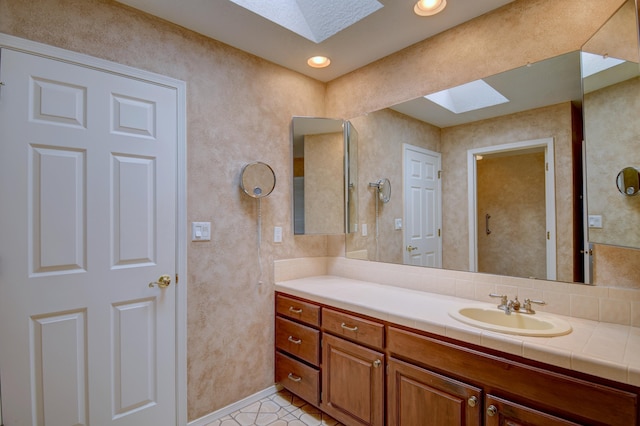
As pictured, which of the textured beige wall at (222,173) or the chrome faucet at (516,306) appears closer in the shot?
the chrome faucet at (516,306)

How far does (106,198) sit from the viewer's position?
172 centimetres

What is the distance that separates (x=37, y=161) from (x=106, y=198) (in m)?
0.33

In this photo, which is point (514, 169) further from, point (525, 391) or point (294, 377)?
point (294, 377)

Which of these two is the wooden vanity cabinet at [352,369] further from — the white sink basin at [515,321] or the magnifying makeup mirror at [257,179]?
the magnifying makeup mirror at [257,179]

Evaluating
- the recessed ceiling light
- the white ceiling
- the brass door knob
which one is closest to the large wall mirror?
the white ceiling

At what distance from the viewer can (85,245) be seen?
1662 mm

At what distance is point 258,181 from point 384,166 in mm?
954

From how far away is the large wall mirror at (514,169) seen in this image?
136 centimetres

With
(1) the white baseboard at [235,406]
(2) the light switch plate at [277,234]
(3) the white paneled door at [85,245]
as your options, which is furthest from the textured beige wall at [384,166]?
(3) the white paneled door at [85,245]

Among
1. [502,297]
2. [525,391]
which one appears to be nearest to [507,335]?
[525,391]

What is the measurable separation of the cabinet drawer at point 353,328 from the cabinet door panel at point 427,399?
143 mm

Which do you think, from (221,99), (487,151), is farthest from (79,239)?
(487,151)

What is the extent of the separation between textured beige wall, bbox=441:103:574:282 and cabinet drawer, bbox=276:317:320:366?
1.00 m

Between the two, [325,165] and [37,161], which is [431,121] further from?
[37,161]
